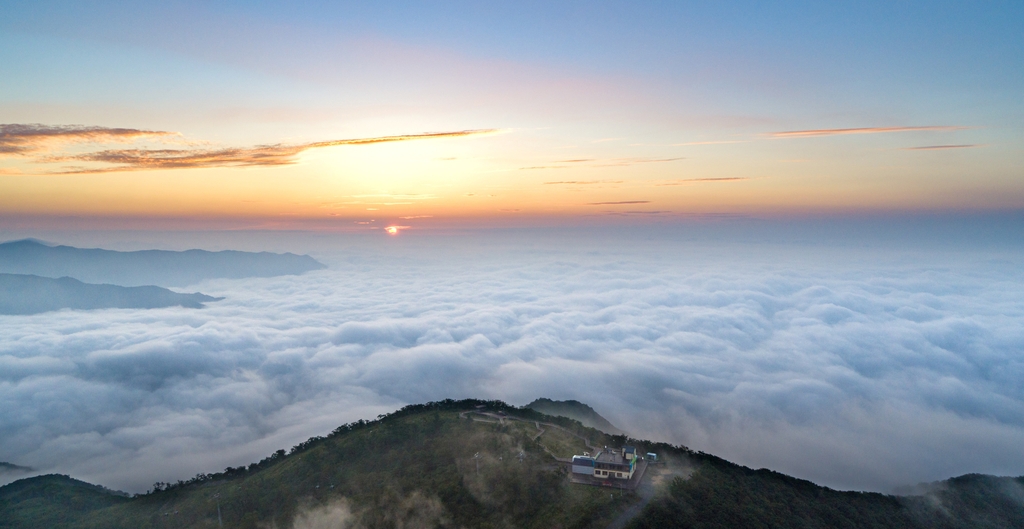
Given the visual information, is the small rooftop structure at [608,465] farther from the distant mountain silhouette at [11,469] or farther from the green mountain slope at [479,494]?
the distant mountain silhouette at [11,469]

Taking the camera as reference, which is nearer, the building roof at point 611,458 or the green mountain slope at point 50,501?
the building roof at point 611,458

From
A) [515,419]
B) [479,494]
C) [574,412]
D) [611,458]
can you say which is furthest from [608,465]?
[574,412]

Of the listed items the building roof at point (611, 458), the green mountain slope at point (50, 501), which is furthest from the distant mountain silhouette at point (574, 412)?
the green mountain slope at point (50, 501)

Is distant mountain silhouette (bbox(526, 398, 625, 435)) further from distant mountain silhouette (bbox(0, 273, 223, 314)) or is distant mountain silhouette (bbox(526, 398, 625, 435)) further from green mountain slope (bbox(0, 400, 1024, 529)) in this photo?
distant mountain silhouette (bbox(0, 273, 223, 314))

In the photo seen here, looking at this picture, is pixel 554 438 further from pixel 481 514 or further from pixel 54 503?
pixel 54 503

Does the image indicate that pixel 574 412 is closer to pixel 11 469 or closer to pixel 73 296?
pixel 11 469

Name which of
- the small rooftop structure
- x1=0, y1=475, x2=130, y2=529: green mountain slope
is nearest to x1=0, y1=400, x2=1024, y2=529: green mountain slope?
x1=0, y1=475, x2=130, y2=529: green mountain slope
